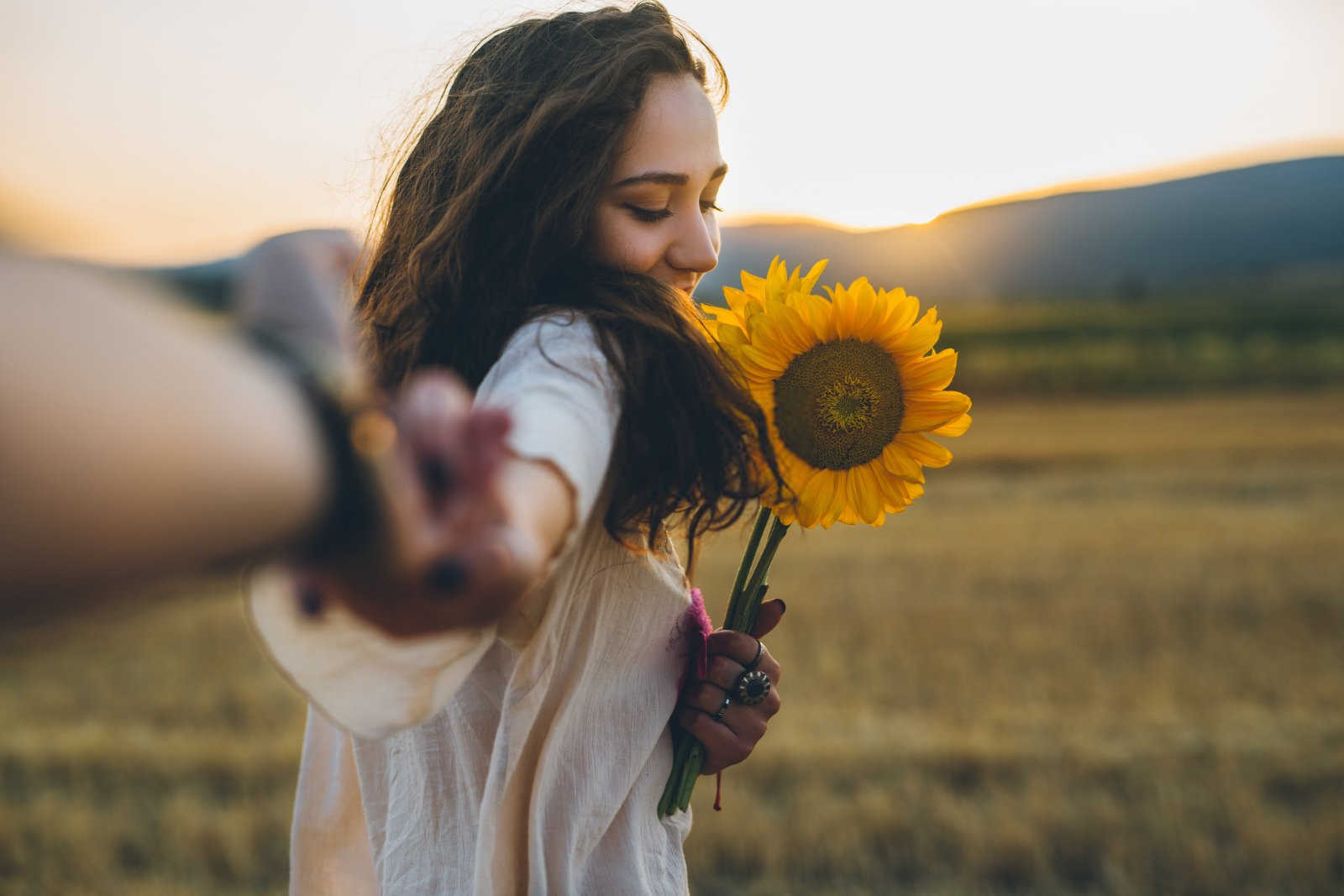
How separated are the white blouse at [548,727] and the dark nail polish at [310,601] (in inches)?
12.3

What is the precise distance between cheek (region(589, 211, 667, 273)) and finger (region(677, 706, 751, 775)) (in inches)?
21.8

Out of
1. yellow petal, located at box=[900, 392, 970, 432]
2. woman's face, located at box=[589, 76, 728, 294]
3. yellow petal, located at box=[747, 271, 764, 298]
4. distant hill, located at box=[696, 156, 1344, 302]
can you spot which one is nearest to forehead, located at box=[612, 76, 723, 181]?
woman's face, located at box=[589, 76, 728, 294]

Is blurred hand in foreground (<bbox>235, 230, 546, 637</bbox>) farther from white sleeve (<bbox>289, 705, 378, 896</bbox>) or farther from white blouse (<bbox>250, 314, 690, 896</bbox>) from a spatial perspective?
white sleeve (<bbox>289, 705, 378, 896</bbox>)

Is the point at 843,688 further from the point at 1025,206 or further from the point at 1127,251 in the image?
the point at 1127,251

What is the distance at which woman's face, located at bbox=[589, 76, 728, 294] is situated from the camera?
1.30 m

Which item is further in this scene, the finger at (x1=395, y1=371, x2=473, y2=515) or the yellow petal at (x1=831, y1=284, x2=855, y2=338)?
the yellow petal at (x1=831, y1=284, x2=855, y2=338)

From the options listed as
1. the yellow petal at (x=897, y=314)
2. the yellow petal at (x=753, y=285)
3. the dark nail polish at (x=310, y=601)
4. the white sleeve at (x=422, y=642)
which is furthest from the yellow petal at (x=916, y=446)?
the dark nail polish at (x=310, y=601)

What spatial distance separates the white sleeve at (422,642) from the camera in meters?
0.76

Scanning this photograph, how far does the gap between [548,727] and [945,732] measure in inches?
150

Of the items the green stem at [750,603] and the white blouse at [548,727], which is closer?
the white blouse at [548,727]

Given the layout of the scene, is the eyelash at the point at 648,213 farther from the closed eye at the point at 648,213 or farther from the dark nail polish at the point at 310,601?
the dark nail polish at the point at 310,601

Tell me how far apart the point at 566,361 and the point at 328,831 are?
3.39 ft

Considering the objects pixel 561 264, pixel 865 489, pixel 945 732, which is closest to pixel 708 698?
pixel 865 489

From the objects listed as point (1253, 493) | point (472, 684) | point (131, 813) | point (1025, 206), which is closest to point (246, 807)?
point (131, 813)
